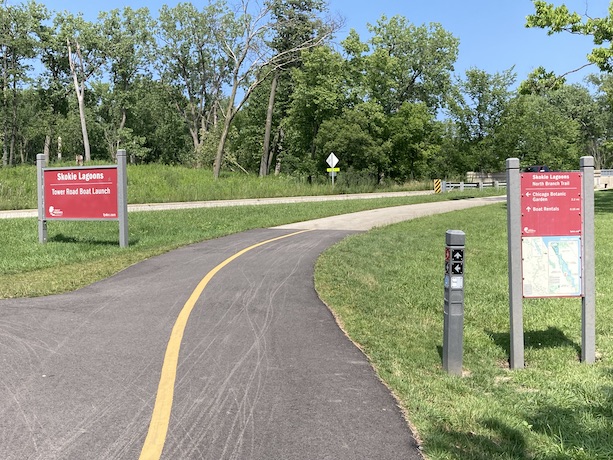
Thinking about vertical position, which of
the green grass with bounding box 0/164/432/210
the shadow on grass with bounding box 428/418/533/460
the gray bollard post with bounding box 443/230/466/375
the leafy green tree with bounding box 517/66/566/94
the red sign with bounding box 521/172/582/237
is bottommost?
the shadow on grass with bounding box 428/418/533/460

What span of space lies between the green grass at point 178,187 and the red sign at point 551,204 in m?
24.2

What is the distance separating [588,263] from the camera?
492cm

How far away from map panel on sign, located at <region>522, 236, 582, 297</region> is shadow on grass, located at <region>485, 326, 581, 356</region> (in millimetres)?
796

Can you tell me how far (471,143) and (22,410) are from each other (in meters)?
56.8

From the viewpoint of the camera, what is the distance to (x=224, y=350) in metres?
5.20

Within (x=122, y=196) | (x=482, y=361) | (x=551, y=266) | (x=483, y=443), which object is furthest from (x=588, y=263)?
(x=122, y=196)

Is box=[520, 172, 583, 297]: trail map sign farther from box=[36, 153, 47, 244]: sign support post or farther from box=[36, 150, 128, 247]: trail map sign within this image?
box=[36, 153, 47, 244]: sign support post

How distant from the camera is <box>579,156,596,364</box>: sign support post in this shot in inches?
193

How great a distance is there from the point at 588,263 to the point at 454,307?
4.70 feet

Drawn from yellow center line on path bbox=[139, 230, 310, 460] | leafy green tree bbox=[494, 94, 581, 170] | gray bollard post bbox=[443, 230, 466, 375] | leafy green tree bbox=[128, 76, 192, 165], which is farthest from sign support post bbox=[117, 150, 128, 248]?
leafy green tree bbox=[128, 76, 192, 165]

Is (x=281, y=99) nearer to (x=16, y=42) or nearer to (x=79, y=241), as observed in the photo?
(x=16, y=42)

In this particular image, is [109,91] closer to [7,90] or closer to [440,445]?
[7,90]

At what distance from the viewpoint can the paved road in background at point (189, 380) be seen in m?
3.34

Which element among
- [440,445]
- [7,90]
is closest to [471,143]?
[7,90]
